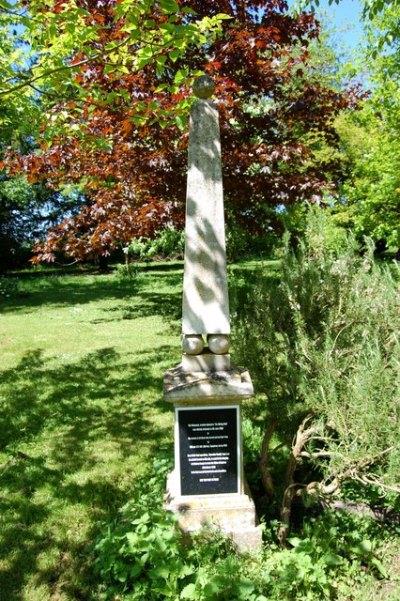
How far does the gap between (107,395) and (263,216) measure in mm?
5315

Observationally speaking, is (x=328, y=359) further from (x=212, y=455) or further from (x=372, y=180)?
(x=372, y=180)

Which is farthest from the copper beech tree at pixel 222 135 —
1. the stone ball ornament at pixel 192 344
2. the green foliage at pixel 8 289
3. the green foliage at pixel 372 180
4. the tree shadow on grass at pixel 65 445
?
the green foliage at pixel 8 289

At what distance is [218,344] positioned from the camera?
366 cm

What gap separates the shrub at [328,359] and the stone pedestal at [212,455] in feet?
1.23

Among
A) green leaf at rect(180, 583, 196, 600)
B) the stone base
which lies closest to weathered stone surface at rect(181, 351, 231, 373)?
the stone base

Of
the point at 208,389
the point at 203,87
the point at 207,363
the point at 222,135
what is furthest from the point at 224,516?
the point at 222,135

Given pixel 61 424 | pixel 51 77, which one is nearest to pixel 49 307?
pixel 61 424

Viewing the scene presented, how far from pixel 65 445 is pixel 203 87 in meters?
4.11

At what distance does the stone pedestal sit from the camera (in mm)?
3525

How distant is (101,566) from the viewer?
11.5ft

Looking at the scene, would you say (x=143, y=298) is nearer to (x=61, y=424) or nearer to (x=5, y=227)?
(x=61, y=424)

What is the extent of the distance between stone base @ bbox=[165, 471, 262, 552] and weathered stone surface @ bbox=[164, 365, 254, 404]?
31.6 inches

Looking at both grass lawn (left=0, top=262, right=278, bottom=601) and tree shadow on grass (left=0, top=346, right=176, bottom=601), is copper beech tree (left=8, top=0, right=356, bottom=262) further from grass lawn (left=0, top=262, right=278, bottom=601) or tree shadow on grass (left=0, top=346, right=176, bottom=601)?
tree shadow on grass (left=0, top=346, right=176, bottom=601)

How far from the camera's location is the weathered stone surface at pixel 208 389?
3488 millimetres
